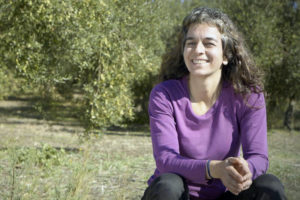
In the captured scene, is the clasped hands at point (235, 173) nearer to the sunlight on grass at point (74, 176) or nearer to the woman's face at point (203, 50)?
the woman's face at point (203, 50)

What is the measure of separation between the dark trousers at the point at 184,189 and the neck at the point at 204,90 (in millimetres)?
687

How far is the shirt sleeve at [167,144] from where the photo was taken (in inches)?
96.5

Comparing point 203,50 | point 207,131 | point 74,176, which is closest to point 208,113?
point 207,131

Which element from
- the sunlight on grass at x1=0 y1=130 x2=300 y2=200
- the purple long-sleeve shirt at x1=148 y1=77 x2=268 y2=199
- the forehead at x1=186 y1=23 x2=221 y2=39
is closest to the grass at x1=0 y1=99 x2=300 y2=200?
the sunlight on grass at x1=0 y1=130 x2=300 y2=200

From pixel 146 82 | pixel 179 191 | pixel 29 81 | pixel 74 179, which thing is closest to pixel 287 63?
pixel 146 82

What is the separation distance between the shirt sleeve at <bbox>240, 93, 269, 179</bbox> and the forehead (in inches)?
21.0

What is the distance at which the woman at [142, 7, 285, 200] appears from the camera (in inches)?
100.0

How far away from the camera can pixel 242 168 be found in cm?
227

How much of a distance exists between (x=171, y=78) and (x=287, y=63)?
14750 millimetres

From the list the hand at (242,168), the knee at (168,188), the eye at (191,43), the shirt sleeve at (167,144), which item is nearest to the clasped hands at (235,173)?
the hand at (242,168)

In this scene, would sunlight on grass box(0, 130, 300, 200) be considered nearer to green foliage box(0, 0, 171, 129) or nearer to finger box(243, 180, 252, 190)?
green foliage box(0, 0, 171, 129)

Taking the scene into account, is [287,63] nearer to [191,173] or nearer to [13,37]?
[13,37]

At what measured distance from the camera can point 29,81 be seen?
293 inches

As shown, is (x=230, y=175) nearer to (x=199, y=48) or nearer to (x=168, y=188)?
(x=168, y=188)
